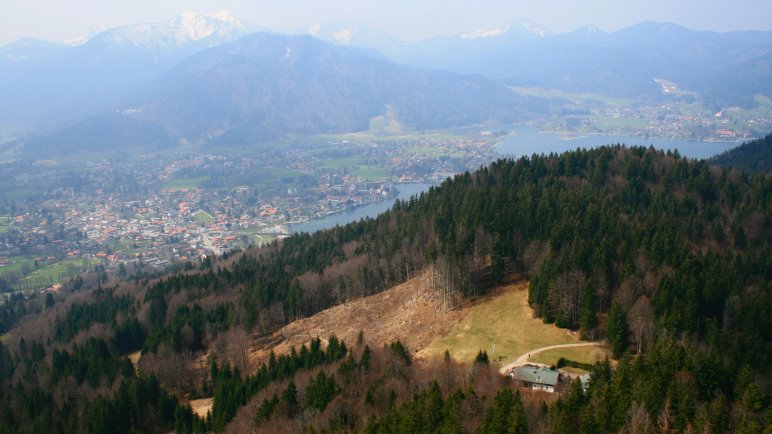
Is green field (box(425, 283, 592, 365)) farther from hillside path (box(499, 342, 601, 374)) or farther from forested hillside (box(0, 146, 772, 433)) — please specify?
forested hillside (box(0, 146, 772, 433))

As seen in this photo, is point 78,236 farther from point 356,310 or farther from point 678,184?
point 678,184

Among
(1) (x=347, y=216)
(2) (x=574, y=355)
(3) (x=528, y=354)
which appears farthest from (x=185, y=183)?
(2) (x=574, y=355)

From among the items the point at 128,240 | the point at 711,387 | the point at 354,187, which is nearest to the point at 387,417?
the point at 711,387

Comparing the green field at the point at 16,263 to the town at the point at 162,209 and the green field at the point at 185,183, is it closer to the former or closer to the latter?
the town at the point at 162,209

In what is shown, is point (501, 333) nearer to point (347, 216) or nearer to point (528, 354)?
point (528, 354)

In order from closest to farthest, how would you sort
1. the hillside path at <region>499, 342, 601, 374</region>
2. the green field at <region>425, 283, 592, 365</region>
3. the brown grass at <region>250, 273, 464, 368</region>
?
the hillside path at <region>499, 342, 601, 374</region>, the green field at <region>425, 283, 592, 365</region>, the brown grass at <region>250, 273, 464, 368</region>

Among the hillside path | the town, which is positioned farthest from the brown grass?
the town
